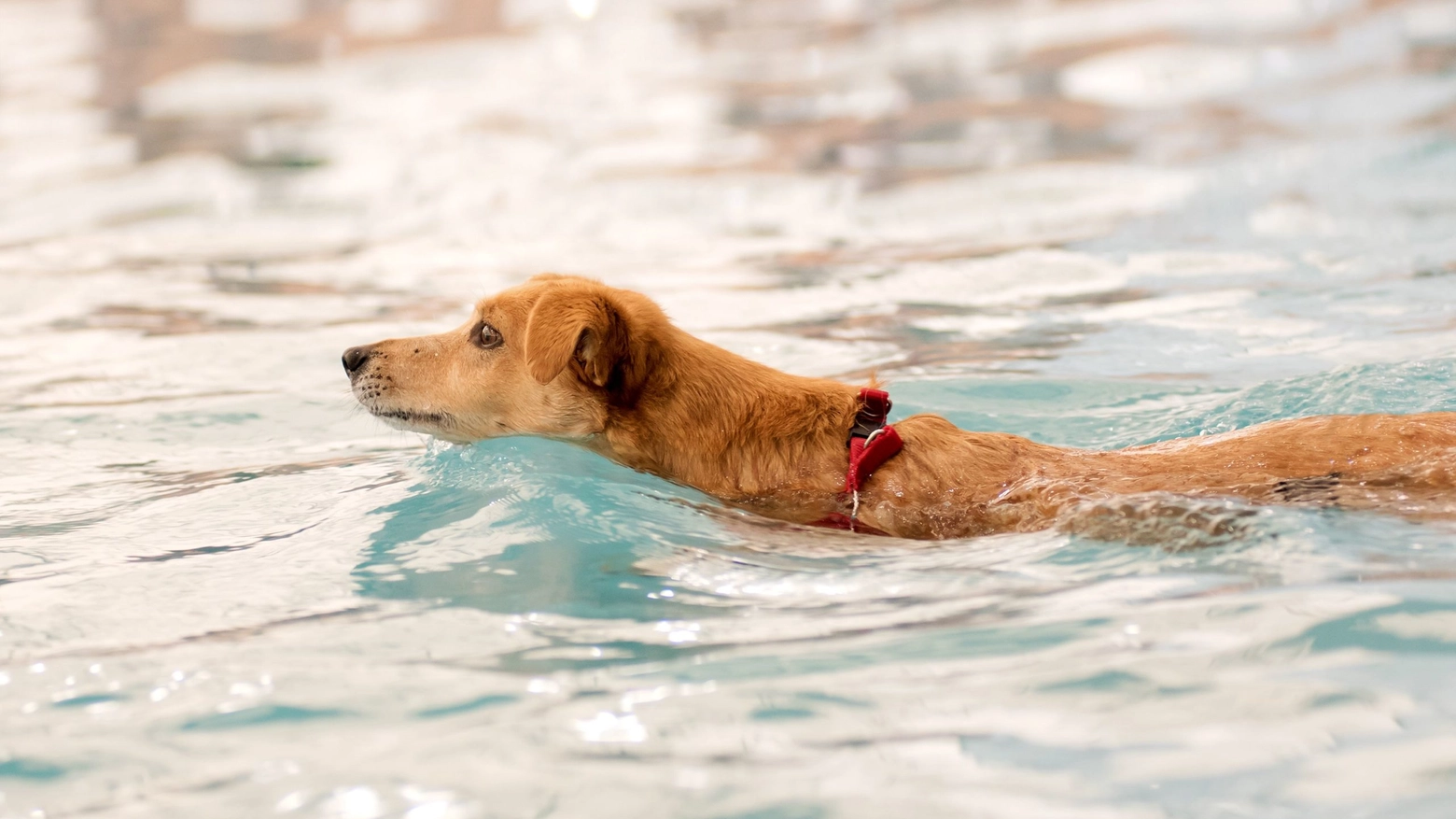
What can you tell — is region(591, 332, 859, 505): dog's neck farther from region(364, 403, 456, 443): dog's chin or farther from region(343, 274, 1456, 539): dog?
region(364, 403, 456, 443): dog's chin

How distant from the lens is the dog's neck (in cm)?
497

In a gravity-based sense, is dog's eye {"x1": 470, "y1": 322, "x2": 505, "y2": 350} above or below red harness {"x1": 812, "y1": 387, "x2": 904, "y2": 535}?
above

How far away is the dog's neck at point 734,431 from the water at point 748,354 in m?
0.14

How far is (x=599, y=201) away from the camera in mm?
14414

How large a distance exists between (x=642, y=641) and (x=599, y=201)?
10.9m

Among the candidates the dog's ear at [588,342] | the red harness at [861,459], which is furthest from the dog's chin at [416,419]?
the red harness at [861,459]

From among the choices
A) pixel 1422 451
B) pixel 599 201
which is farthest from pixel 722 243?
pixel 1422 451

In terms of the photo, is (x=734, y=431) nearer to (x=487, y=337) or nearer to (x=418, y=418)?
(x=487, y=337)

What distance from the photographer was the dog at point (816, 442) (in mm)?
4617

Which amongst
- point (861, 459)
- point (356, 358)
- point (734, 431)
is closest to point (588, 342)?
point (734, 431)

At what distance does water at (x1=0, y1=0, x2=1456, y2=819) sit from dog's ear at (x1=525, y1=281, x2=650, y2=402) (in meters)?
0.37

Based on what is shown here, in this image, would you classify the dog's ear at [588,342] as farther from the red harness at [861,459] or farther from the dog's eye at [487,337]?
the red harness at [861,459]

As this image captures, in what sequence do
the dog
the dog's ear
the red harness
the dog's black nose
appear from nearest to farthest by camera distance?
the dog, the red harness, the dog's ear, the dog's black nose

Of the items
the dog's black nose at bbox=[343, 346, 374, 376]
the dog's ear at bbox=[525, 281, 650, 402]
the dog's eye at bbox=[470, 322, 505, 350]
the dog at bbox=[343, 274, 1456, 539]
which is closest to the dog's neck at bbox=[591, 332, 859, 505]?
the dog at bbox=[343, 274, 1456, 539]
